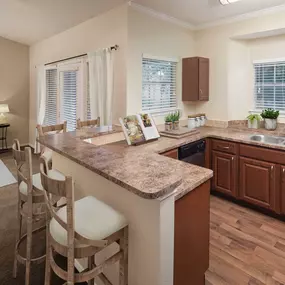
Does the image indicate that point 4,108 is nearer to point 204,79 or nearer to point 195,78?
point 195,78

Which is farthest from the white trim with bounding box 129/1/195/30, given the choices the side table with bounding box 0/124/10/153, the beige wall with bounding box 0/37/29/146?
the side table with bounding box 0/124/10/153

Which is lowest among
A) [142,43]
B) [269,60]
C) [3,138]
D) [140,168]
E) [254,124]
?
[3,138]

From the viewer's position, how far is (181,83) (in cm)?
411

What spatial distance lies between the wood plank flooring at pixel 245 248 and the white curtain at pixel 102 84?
203cm

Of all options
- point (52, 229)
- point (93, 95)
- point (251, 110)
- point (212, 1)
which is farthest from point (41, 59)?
point (52, 229)

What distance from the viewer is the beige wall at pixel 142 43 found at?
10.9 feet

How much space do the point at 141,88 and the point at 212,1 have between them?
1437 millimetres

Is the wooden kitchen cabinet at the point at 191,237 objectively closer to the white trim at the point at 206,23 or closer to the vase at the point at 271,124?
the vase at the point at 271,124

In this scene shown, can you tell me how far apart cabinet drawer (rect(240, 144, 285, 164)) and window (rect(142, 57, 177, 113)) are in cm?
140

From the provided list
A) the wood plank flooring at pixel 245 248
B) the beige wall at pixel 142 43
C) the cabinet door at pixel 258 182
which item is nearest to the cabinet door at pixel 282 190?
the cabinet door at pixel 258 182

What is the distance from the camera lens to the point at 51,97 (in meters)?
5.77

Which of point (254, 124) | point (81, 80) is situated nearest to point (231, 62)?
point (254, 124)

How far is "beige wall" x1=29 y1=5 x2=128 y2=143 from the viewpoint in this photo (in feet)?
11.1

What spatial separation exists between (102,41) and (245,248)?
3311mm
